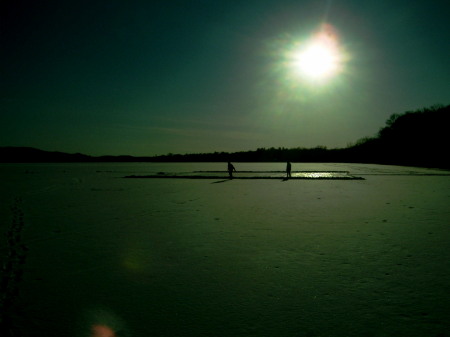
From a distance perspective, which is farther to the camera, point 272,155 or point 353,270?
point 272,155

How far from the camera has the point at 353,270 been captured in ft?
15.7

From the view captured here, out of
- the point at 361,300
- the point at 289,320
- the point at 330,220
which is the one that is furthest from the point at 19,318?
the point at 330,220

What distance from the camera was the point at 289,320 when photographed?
3367mm

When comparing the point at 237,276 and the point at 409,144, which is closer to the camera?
the point at 237,276

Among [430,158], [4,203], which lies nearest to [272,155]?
[430,158]

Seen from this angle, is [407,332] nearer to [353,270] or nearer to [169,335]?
[353,270]

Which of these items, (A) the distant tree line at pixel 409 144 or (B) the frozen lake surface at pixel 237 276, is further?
(A) the distant tree line at pixel 409 144

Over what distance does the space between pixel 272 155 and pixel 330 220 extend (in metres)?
131

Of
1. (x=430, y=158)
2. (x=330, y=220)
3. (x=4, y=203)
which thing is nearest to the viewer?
(x=330, y=220)

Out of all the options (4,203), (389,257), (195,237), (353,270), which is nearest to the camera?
(353,270)

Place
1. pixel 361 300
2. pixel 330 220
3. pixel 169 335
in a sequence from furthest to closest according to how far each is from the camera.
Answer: pixel 330 220 < pixel 361 300 < pixel 169 335

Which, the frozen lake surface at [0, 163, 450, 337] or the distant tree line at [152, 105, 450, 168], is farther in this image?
the distant tree line at [152, 105, 450, 168]

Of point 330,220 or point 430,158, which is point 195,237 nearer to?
point 330,220

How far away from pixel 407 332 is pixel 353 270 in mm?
1681
